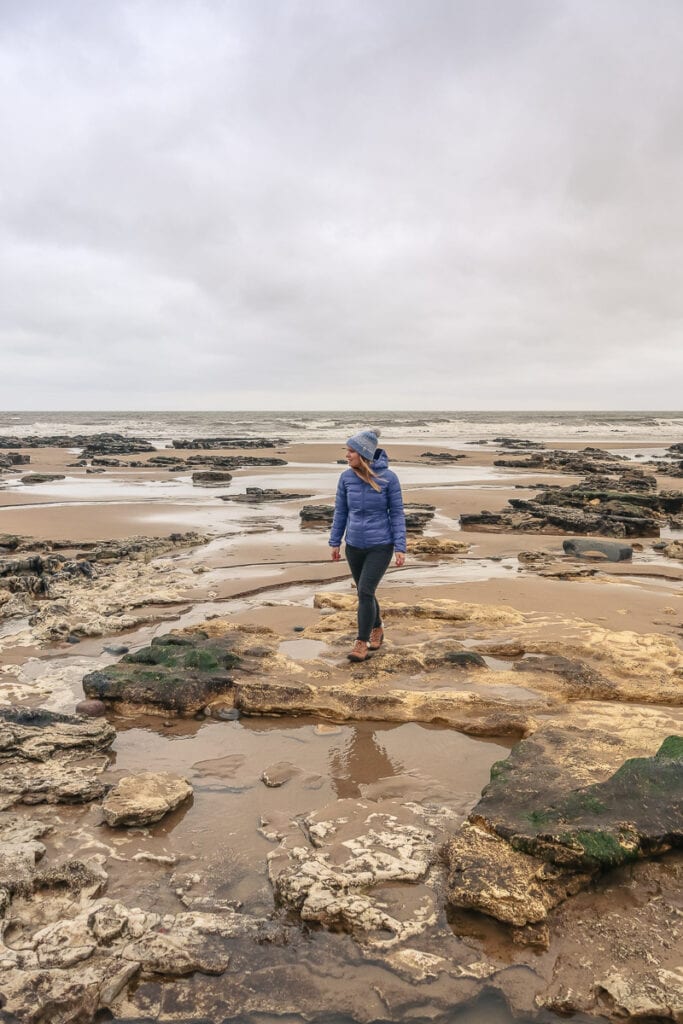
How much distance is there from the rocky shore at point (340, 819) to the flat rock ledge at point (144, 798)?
0.02 m

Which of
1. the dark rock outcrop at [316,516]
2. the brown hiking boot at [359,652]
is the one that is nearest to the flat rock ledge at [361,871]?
the brown hiking boot at [359,652]

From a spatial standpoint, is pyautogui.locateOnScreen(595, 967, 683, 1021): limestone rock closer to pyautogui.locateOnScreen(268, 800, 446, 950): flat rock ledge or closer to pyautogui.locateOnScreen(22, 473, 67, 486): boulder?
pyautogui.locateOnScreen(268, 800, 446, 950): flat rock ledge

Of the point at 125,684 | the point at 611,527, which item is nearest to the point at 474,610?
the point at 125,684

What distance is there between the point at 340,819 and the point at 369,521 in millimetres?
2909

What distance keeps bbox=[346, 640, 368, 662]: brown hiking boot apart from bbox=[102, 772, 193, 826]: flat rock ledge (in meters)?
2.19

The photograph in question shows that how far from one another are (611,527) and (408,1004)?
1269cm

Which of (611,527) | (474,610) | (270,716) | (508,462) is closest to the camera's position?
(270,716)

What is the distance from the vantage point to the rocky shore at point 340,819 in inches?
95.1

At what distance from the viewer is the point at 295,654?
20.0 ft

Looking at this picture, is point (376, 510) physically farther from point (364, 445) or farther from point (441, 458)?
point (441, 458)

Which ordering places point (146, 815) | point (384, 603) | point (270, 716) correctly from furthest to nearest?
point (384, 603), point (270, 716), point (146, 815)

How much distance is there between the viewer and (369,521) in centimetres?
587

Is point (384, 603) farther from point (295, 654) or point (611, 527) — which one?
point (611, 527)

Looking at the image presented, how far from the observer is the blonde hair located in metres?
5.74
